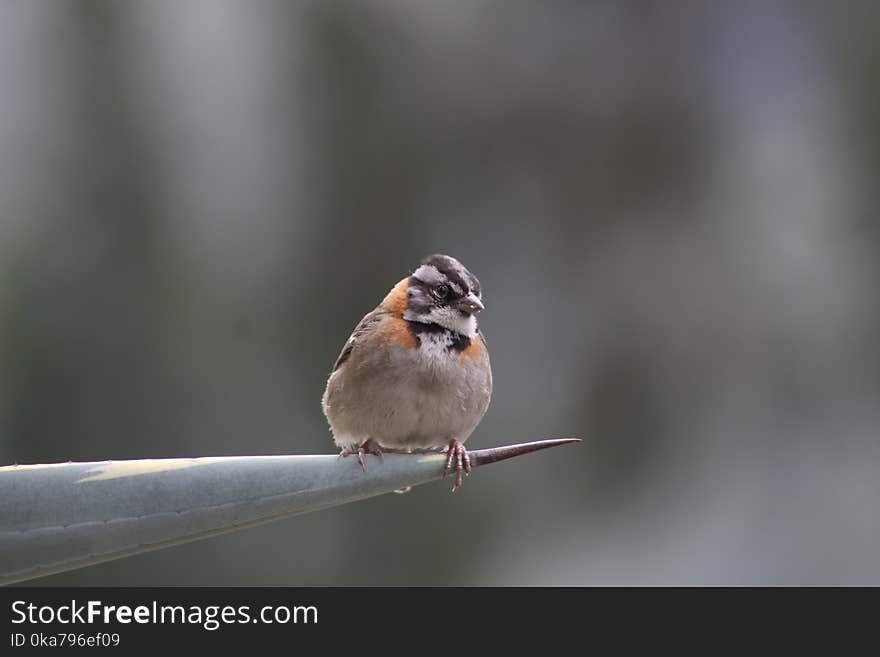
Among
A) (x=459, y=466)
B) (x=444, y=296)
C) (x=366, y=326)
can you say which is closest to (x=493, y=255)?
(x=366, y=326)

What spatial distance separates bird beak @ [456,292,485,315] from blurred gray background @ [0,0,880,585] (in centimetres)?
346

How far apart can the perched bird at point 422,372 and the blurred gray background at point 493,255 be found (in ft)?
10.7

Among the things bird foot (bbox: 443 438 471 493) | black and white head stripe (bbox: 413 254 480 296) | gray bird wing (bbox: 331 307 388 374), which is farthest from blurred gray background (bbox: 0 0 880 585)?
bird foot (bbox: 443 438 471 493)

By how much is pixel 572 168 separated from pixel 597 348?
1170 mm

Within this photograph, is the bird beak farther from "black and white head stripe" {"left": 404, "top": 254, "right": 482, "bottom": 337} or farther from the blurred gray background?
the blurred gray background

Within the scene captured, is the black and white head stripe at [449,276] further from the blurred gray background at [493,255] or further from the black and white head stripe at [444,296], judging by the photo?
the blurred gray background at [493,255]

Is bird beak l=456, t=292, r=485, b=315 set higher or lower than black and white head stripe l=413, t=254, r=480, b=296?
lower

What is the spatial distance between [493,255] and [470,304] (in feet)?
13.2

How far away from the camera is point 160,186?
667 centimetres

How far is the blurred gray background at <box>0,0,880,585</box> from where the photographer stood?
21.0 feet

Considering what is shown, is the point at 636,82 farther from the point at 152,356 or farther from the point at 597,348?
the point at 152,356

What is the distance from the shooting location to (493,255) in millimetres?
7082

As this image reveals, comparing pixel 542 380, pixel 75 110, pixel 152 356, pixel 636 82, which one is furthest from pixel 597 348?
pixel 75 110

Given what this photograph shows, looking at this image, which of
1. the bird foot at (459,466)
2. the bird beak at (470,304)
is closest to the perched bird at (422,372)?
the bird beak at (470,304)
